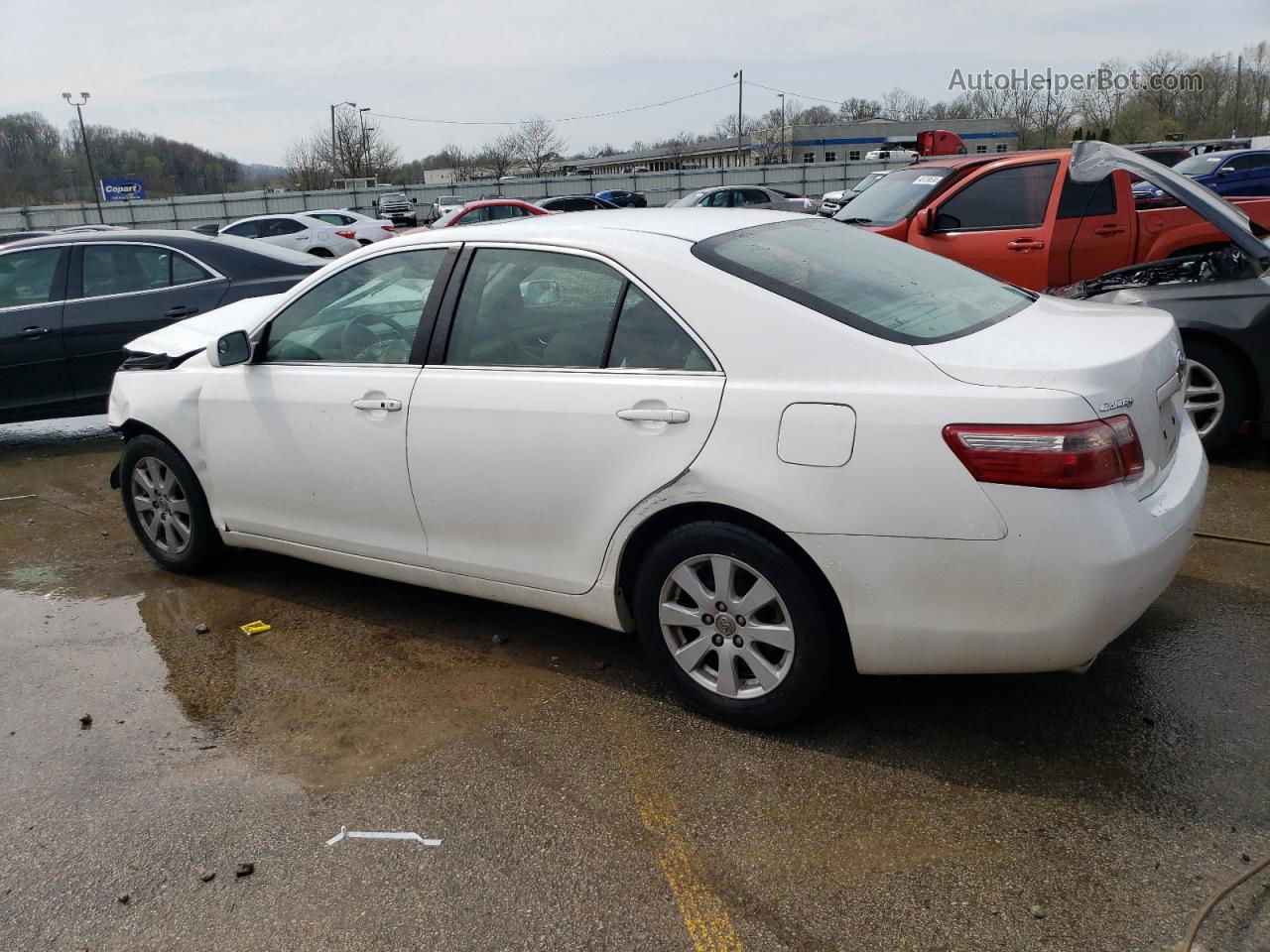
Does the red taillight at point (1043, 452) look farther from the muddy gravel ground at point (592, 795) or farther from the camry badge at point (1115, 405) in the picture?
the muddy gravel ground at point (592, 795)

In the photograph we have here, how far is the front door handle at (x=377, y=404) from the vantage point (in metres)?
3.66

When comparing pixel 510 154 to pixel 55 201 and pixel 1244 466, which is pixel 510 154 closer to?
pixel 55 201

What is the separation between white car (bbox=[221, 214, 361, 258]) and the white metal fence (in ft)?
53.0

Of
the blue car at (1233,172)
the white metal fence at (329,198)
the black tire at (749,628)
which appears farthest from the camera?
the white metal fence at (329,198)

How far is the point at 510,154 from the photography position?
8512 centimetres

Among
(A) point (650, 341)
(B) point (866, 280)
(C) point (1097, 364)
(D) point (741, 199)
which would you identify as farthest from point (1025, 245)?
(D) point (741, 199)

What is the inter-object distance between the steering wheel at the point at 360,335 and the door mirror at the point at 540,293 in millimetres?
607

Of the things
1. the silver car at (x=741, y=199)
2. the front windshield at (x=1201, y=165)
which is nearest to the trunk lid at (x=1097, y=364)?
the front windshield at (x=1201, y=165)

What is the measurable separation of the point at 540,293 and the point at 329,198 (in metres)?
40.9

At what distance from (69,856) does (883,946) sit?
7.24 ft

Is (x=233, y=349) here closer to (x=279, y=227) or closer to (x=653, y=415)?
(x=653, y=415)

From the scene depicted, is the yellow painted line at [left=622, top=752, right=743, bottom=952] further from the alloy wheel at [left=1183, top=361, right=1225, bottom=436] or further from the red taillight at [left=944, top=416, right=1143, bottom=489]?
the alloy wheel at [left=1183, top=361, right=1225, bottom=436]

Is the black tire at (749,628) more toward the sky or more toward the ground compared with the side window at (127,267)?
more toward the ground

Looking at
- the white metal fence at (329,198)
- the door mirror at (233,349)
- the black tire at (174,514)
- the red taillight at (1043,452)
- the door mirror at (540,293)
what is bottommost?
the black tire at (174,514)
